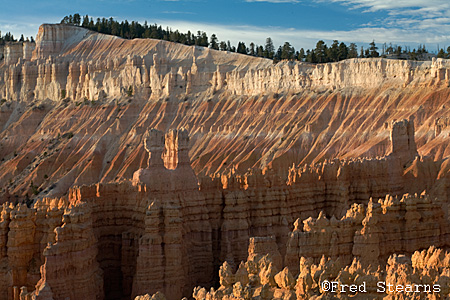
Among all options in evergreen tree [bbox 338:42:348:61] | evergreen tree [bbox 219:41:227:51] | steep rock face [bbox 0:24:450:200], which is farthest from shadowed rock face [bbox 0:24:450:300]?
evergreen tree [bbox 338:42:348:61]

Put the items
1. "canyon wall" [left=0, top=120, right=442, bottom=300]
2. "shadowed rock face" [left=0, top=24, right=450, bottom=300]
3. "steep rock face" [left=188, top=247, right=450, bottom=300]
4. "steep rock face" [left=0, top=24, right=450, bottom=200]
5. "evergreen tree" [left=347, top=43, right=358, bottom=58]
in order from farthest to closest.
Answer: "evergreen tree" [left=347, top=43, right=358, bottom=58]
"steep rock face" [left=0, top=24, right=450, bottom=200]
"shadowed rock face" [left=0, top=24, right=450, bottom=300]
"canyon wall" [left=0, top=120, right=442, bottom=300]
"steep rock face" [left=188, top=247, right=450, bottom=300]

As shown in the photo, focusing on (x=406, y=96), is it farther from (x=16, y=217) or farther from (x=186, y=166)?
(x=16, y=217)

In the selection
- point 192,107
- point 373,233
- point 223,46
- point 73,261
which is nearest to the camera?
point 373,233

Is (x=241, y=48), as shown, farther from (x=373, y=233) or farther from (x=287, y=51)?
(x=373, y=233)

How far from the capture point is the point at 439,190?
49719mm

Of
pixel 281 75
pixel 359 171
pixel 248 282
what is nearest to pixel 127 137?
pixel 281 75

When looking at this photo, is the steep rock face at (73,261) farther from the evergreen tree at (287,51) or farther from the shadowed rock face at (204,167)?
the evergreen tree at (287,51)

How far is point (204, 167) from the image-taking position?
306 feet

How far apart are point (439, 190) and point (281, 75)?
57.7m

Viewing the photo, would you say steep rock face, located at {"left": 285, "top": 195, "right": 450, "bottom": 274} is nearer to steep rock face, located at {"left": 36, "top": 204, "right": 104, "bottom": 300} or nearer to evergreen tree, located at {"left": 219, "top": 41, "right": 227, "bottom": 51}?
steep rock face, located at {"left": 36, "top": 204, "right": 104, "bottom": 300}

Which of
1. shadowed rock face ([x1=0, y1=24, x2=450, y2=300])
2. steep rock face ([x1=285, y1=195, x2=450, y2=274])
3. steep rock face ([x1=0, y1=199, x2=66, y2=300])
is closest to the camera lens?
steep rock face ([x1=285, y1=195, x2=450, y2=274])

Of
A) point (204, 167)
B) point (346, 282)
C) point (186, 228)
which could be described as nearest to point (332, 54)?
point (204, 167)

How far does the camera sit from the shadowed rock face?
104 feet

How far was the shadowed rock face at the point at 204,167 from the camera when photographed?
104 ft
